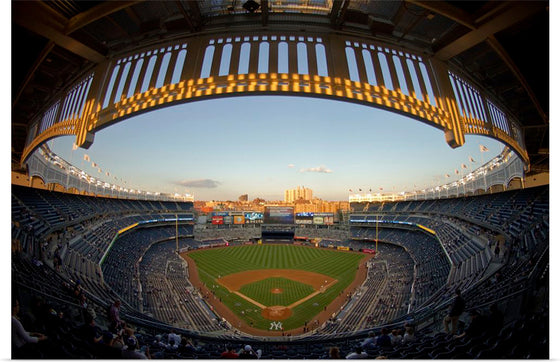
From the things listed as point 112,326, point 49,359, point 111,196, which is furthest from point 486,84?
point 111,196

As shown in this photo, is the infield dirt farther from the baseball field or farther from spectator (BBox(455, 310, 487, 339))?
spectator (BBox(455, 310, 487, 339))

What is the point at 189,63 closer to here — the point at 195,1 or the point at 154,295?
the point at 195,1

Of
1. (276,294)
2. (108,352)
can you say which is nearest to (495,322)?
(108,352)

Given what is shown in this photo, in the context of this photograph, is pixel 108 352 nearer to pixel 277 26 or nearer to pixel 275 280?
pixel 277 26

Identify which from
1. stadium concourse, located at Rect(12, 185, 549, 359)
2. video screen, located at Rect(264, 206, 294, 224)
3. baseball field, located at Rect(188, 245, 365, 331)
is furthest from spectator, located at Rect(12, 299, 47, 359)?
video screen, located at Rect(264, 206, 294, 224)

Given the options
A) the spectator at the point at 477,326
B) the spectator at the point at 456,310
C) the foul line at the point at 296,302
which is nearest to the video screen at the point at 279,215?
the foul line at the point at 296,302

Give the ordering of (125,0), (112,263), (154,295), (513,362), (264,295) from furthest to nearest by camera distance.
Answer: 1. (264,295)
2. (112,263)
3. (154,295)
4. (513,362)
5. (125,0)

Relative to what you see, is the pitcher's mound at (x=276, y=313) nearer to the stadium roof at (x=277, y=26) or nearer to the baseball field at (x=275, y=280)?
the baseball field at (x=275, y=280)
